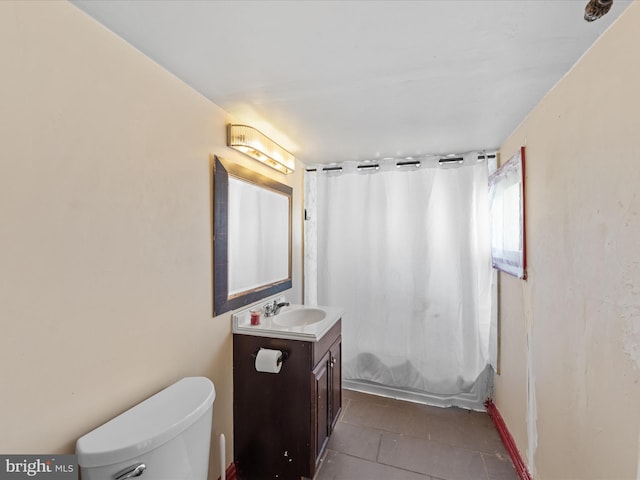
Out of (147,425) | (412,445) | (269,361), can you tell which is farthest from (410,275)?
(147,425)

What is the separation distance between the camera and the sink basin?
2129 mm

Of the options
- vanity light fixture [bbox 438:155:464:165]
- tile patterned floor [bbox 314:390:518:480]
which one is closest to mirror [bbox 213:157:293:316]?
tile patterned floor [bbox 314:390:518:480]

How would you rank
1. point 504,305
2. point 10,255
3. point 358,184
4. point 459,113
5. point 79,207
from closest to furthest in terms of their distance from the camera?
point 10,255, point 79,207, point 459,113, point 504,305, point 358,184

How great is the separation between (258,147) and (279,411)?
1583 millimetres

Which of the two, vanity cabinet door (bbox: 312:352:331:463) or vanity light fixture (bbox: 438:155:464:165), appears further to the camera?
vanity light fixture (bbox: 438:155:464:165)

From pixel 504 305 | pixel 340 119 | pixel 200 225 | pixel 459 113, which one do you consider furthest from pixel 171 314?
pixel 504 305

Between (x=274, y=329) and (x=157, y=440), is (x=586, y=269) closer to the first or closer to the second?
(x=274, y=329)

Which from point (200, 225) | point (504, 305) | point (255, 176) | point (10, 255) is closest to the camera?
point (10, 255)

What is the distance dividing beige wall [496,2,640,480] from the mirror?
166 centimetres

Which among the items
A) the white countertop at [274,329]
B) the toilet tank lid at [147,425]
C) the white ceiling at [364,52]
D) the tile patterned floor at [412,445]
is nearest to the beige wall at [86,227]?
the toilet tank lid at [147,425]

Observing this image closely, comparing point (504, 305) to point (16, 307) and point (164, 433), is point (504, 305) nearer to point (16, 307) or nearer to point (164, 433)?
point (164, 433)

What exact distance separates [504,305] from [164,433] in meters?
2.30

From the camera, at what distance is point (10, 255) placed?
2.57 feet

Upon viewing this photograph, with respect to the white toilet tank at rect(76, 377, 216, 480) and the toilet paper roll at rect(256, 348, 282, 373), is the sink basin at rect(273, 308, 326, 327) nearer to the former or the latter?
the toilet paper roll at rect(256, 348, 282, 373)
